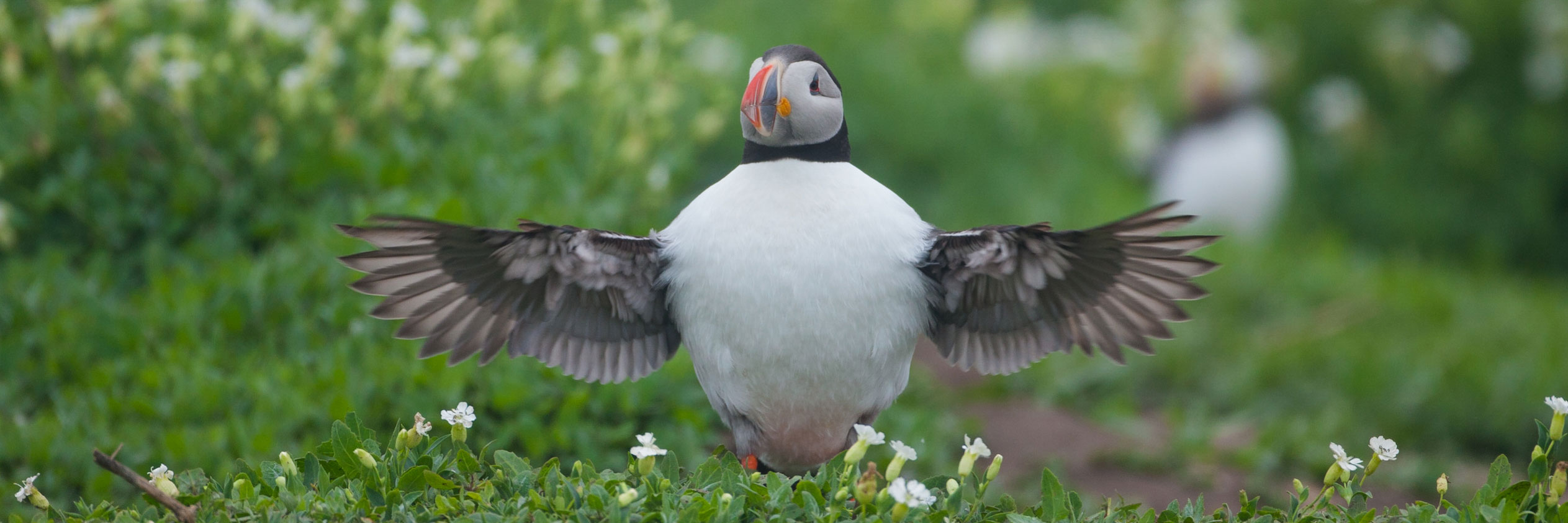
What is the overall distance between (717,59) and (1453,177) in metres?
5.31

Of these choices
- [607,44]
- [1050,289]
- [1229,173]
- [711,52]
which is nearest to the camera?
[1050,289]

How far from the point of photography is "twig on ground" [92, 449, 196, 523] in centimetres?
206

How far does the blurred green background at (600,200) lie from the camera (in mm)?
3850

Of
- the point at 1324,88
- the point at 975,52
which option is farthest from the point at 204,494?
the point at 1324,88

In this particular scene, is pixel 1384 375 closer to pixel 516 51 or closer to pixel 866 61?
pixel 866 61

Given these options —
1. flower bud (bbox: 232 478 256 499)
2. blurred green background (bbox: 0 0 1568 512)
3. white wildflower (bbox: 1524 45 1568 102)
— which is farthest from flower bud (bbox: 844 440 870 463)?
white wildflower (bbox: 1524 45 1568 102)

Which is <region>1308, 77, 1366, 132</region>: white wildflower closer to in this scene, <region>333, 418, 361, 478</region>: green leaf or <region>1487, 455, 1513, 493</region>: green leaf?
<region>1487, 455, 1513, 493</region>: green leaf

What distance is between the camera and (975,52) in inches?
336

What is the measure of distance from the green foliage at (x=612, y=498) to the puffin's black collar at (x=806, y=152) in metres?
0.58

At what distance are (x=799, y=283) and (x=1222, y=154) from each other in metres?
5.77

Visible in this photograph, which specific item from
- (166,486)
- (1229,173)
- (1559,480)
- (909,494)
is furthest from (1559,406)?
(1229,173)

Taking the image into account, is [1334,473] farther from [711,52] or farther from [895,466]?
[711,52]

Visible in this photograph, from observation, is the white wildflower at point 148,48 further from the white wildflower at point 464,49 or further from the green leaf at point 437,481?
the green leaf at point 437,481

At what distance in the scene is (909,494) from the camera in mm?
2135
